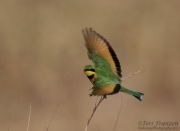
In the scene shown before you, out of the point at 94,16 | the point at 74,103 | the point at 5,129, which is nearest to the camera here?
the point at 5,129

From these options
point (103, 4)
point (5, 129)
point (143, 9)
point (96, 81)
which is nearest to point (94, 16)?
point (103, 4)

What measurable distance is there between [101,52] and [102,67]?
91mm

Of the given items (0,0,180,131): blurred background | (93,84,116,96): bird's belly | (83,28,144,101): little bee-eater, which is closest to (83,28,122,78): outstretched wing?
(83,28,144,101): little bee-eater

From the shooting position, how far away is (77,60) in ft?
16.8

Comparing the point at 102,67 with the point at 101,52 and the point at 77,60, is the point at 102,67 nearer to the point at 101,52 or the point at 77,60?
the point at 101,52

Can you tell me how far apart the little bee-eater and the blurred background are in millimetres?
2078

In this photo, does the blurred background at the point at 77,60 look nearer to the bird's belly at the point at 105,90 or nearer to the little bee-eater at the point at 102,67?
the little bee-eater at the point at 102,67

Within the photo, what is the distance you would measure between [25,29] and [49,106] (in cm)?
83

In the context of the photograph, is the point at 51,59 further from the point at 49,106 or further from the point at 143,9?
the point at 143,9

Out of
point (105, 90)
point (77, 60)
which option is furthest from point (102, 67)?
point (77, 60)

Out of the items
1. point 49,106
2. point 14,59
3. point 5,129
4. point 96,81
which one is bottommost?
point 96,81

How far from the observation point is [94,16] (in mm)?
5309

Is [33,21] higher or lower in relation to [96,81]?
higher

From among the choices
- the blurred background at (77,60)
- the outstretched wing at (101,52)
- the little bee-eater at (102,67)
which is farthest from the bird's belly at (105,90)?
the blurred background at (77,60)
